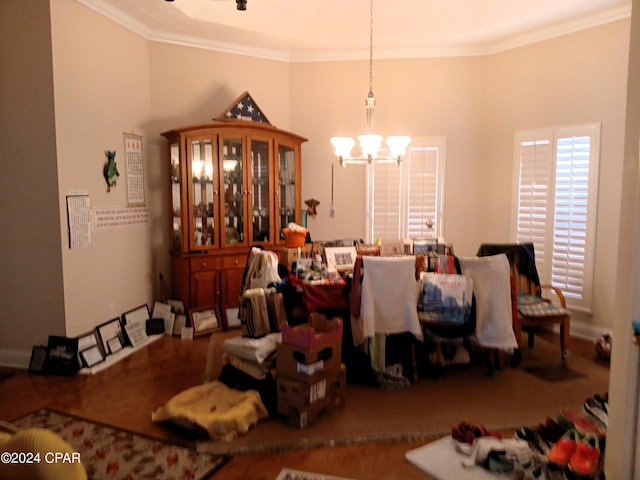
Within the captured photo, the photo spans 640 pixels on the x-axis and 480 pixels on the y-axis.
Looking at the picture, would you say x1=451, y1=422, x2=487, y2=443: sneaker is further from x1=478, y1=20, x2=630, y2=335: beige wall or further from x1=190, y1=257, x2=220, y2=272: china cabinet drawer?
x1=190, y1=257, x2=220, y2=272: china cabinet drawer

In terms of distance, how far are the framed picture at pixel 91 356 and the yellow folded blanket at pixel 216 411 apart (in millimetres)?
1123

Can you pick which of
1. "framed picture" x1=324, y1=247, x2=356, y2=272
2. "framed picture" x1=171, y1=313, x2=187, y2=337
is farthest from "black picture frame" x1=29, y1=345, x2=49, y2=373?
"framed picture" x1=324, y1=247, x2=356, y2=272

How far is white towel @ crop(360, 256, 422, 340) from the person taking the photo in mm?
3281

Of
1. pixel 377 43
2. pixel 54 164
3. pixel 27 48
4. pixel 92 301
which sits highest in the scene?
pixel 377 43

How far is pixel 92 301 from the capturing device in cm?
390

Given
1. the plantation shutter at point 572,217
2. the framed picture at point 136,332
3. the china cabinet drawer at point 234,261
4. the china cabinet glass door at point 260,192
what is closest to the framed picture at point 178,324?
the framed picture at point 136,332

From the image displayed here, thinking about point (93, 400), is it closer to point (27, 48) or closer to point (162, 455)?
point (162, 455)

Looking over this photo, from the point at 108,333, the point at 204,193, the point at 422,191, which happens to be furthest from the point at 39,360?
the point at 422,191

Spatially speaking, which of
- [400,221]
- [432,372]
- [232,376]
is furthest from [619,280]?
[400,221]

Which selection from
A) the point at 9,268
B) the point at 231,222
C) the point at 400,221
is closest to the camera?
the point at 9,268

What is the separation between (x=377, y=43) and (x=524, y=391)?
3.75 m

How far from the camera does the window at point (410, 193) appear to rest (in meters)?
5.18

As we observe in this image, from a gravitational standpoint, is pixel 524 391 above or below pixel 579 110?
below

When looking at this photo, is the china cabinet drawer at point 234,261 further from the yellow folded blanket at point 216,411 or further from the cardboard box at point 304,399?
the cardboard box at point 304,399
